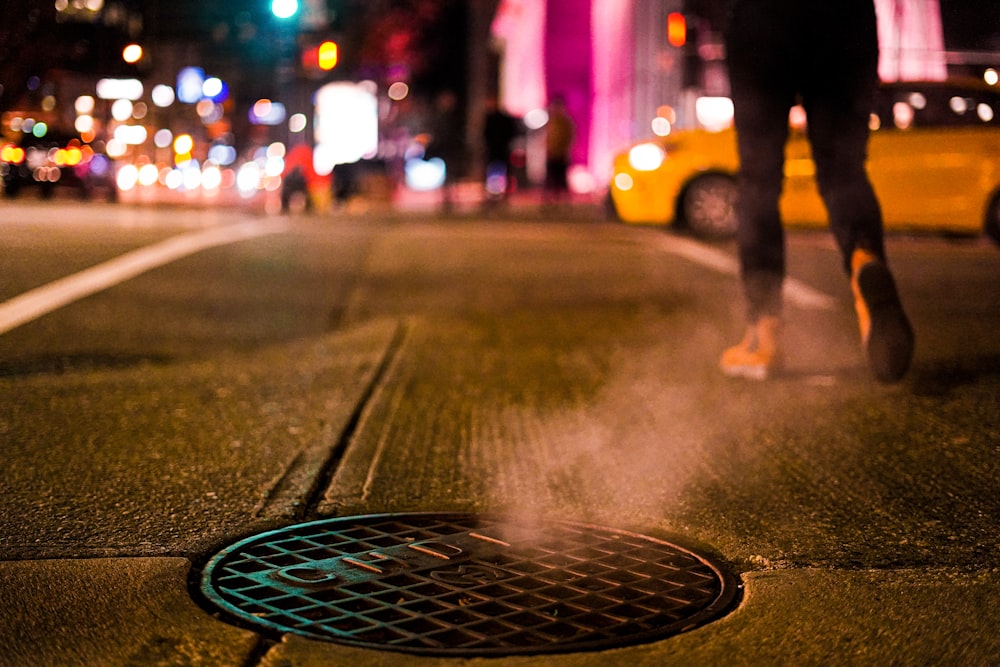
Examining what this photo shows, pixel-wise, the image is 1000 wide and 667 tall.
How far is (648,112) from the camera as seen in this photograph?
25562 millimetres

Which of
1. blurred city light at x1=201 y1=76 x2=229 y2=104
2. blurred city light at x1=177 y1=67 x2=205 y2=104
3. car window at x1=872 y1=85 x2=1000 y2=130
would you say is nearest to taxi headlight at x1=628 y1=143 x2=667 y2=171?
car window at x1=872 y1=85 x2=1000 y2=130

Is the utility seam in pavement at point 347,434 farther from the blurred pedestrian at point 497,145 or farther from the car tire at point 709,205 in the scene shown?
the blurred pedestrian at point 497,145

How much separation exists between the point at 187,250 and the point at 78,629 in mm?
9135

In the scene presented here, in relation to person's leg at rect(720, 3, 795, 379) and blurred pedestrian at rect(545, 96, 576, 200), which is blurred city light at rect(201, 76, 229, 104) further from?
person's leg at rect(720, 3, 795, 379)

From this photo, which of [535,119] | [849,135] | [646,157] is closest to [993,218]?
[646,157]

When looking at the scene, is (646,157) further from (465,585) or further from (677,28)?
(465,585)

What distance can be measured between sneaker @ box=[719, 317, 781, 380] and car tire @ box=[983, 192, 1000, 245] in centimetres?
887

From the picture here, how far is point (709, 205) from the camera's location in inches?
573

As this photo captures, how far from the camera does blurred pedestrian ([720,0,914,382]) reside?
196 inches

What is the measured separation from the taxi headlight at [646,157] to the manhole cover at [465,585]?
38.8 ft

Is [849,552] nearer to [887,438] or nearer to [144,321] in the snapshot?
[887,438]

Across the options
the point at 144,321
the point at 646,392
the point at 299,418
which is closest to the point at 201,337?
the point at 144,321

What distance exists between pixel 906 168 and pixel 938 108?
2.63ft

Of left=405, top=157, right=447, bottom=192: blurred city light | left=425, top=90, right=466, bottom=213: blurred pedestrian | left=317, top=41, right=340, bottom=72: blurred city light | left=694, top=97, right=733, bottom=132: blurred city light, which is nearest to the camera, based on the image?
left=317, top=41, right=340, bottom=72: blurred city light
